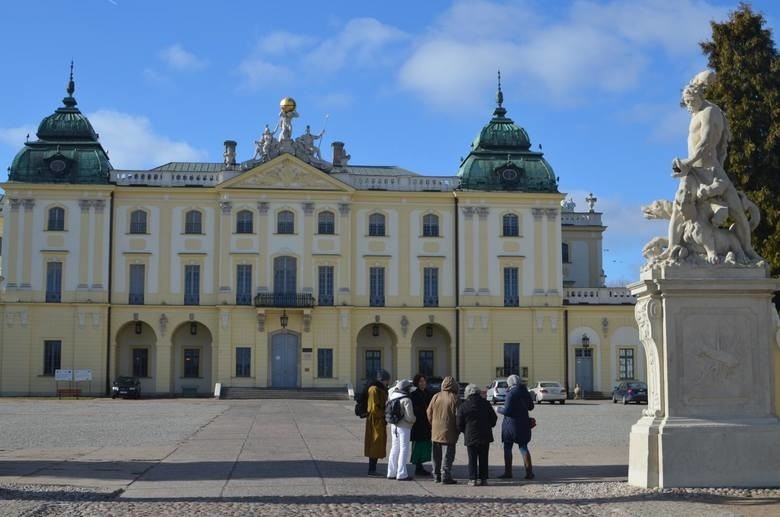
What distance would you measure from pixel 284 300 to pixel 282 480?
4142cm

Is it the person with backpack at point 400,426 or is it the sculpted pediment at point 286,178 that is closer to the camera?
the person with backpack at point 400,426

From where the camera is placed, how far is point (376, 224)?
190 ft

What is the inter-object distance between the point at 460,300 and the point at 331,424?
28330 millimetres

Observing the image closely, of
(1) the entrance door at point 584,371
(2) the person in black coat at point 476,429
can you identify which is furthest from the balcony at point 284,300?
(2) the person in black coat at point 476,429

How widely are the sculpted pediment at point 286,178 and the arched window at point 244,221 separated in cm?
141

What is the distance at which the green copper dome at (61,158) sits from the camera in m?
56.5

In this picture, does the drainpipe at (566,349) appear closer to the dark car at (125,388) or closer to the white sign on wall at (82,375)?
the dark car at (125,388)

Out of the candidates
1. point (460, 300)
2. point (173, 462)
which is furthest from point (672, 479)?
point (460, 300)

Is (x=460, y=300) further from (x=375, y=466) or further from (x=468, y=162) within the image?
(x=375, y=466)

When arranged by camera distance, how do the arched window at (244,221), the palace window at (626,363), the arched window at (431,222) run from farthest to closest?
the palace window at (626,363), the arched window at (431,222), the arched window at (244,221)

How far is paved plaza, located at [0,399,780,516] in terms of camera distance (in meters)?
11.9

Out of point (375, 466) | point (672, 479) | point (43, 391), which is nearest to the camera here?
point (672, 479)

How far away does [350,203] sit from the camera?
57.2m

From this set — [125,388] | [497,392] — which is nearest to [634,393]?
[497,392]
